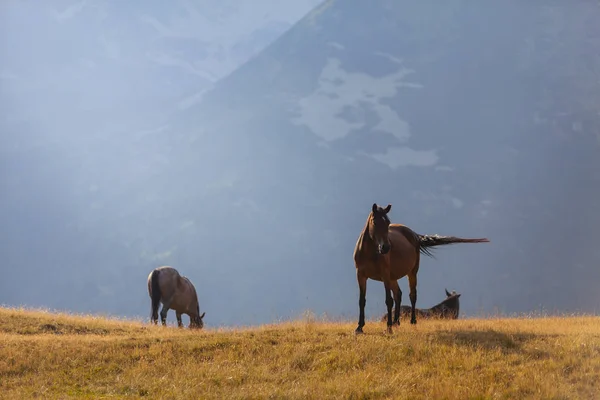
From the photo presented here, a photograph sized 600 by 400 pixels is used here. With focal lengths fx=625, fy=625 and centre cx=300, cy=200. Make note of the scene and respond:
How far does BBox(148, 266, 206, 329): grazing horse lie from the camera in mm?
22719

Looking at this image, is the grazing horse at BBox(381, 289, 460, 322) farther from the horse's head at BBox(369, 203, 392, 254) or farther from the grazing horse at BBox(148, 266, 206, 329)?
the grazing horse at BBox(148, 266, 206, 329)

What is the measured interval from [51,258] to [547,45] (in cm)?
12406

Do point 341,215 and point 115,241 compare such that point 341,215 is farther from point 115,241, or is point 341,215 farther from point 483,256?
point 115,241

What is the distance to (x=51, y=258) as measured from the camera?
143m

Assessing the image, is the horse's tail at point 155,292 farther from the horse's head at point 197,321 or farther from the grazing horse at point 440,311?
the grazing horse at point 440,311

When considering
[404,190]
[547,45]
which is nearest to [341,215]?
[404,190]

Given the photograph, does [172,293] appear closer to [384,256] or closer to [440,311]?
[440,311]

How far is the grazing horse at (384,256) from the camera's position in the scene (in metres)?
12.6

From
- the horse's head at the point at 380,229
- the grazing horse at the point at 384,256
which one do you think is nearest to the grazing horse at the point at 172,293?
the grazing horse at the point at 384,256

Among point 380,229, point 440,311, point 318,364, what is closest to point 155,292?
point 440,311

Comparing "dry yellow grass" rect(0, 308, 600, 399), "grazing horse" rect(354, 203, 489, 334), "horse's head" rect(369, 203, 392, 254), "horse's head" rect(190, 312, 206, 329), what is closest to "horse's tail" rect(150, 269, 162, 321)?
"horse's head" rect(190, 312, 206, 329)

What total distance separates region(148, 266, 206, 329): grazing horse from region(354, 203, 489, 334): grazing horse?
989cm

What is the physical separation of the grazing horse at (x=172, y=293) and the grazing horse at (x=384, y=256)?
9886 mm

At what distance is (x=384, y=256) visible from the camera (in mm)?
13211
